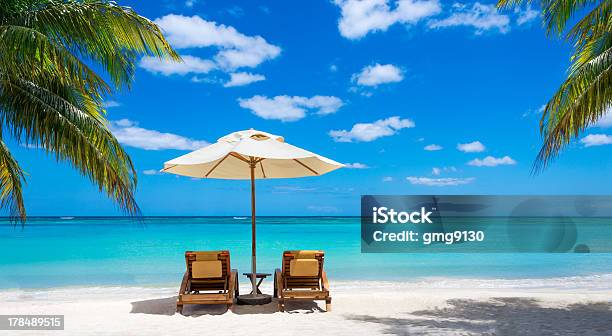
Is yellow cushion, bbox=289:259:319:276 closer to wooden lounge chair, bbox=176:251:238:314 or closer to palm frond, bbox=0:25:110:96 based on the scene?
→ wooden lounge chair, bbox=176:251:238:314

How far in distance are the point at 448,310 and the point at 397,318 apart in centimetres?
84

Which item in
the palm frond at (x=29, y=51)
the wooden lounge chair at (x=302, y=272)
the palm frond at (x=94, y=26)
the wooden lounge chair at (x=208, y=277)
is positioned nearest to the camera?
the palm frond at (x=29, y=51)

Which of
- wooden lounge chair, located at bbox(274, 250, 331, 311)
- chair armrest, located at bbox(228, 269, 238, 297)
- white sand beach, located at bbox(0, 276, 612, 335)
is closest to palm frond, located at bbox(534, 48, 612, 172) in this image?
white sand beach, located at bbox(0, 276, 612, 335)

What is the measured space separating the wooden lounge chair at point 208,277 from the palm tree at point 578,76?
345 cm

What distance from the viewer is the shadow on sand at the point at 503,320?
5.32 metres

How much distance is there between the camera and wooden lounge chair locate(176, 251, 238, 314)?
6.15m

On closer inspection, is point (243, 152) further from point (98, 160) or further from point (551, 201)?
point (551, 201)

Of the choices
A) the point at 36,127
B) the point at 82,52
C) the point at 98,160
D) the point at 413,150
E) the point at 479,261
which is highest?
the point at 413,150

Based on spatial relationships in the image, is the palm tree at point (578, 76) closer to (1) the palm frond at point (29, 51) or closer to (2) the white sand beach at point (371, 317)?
(2) the white sand beach at point (371, 317)

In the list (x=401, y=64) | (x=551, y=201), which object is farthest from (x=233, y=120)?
(x=551, y=201)

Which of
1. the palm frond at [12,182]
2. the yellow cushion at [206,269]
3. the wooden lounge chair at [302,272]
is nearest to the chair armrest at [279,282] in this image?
the wooden lounge chair at [302,272]

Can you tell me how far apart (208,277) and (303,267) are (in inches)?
42.9

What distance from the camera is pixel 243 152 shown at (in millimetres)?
5887

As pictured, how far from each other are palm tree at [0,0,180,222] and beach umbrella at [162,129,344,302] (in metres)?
0.72
